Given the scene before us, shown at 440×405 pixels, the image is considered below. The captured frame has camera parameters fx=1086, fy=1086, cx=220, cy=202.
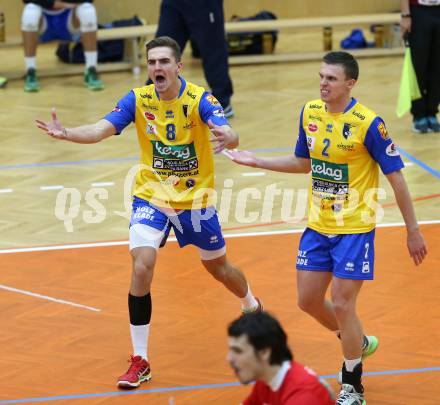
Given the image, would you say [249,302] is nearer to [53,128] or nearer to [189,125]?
[189,125]

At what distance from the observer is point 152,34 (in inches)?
672

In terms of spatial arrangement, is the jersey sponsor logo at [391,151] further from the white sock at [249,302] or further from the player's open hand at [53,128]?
the player's open hand at [53,128]

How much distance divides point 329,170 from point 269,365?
2.31m

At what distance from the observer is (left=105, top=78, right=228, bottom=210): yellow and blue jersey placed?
7074mm

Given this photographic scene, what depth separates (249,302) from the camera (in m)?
7.68

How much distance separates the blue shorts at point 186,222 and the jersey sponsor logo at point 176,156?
0.28 metres

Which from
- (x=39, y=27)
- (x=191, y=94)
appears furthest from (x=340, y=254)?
(x=39, y=27)

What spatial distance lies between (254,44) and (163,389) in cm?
1206

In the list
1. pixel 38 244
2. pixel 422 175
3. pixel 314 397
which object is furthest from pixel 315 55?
pixel 314 397

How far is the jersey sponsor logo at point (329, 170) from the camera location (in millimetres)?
6305

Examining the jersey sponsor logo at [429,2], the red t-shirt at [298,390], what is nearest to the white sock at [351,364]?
the red t-shirt at [298,390]

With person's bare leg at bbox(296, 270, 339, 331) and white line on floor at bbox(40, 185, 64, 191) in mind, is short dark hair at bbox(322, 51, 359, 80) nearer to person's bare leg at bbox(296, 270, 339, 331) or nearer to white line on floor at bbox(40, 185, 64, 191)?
person's bare leg at bbox(296, 270, 339, 331)

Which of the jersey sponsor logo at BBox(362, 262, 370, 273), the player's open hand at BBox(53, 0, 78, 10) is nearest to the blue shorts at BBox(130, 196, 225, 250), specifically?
the jersey sponsor logo at BBox(362, 262, 370, 273)

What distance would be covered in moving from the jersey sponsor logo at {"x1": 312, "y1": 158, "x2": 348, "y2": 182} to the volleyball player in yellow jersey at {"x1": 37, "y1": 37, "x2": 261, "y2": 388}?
2.49ft
